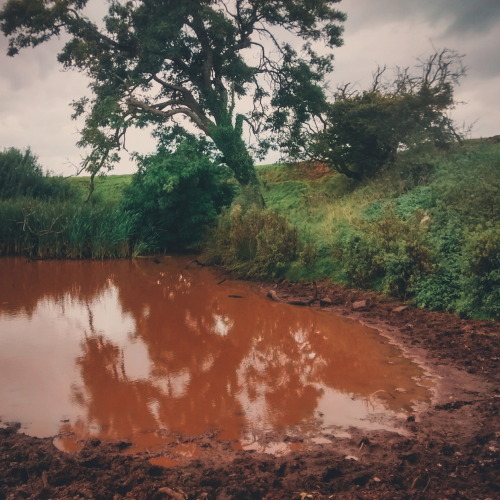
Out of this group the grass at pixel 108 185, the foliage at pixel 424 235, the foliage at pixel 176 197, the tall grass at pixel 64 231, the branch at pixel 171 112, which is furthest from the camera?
the grass at pixel 108 185

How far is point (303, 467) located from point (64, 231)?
13.4 m

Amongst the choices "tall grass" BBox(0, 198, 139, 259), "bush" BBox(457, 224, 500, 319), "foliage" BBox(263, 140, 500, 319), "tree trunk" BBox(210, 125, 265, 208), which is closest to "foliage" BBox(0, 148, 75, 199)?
"tall grass" BBox(0, 198, 139, 259)

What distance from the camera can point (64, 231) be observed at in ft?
50.1

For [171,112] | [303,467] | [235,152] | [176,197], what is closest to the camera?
[303,467]

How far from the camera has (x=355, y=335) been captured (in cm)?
702

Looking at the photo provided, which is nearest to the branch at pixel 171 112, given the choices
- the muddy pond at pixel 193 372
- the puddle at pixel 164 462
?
the muddy pond at pixel 193 372

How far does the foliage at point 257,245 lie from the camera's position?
10.9 m

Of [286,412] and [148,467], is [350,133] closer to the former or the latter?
[286,412]

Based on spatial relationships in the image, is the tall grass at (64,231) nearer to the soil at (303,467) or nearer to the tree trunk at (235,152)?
the tree trunk at (235,152)

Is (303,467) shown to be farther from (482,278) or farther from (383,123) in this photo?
(383,123)

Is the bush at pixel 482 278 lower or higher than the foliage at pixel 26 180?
lower

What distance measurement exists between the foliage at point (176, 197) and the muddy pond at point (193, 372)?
6.29m

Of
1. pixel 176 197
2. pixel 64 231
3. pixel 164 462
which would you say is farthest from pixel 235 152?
pixel 164 462

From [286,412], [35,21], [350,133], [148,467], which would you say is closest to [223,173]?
[350,133]
